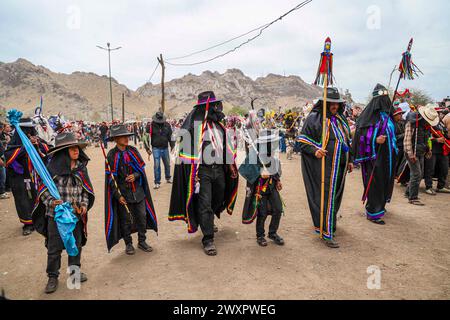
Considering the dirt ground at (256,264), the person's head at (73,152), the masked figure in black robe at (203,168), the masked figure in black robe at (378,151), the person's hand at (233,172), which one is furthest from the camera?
the masked figure in black robe at (378,151)

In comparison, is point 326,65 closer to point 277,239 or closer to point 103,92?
point 277,239

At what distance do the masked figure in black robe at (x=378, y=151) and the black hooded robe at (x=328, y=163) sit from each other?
103cm

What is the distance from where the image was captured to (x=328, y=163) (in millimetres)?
4629

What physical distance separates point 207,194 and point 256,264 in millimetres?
1210

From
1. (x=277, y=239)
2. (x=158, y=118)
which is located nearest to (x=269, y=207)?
(x=277, y=239)

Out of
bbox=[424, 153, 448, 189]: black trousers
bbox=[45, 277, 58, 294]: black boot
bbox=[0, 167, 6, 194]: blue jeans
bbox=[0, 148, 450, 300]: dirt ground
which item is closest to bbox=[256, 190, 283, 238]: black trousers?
bbox=[0, 148, 450, 300]: dirt ground

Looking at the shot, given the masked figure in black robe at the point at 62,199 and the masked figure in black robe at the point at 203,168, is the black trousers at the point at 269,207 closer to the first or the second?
the masked figure in black robe at the point at 203,168

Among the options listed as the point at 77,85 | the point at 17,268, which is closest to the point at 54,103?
the point at 77,85

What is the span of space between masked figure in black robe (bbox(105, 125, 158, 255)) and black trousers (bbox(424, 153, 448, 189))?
7.10 metres

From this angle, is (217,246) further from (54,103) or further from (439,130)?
(54,103)

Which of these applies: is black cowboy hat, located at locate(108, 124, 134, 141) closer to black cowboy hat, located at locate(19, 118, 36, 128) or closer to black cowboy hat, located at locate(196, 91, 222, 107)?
black cowboy hat, located at locate(196, 91, 222, 107)

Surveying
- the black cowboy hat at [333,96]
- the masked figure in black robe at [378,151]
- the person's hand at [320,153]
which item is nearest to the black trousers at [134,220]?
the person's hand at [320,153]

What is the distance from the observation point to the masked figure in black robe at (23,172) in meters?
5.37

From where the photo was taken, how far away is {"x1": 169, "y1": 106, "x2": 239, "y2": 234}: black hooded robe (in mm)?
4535
